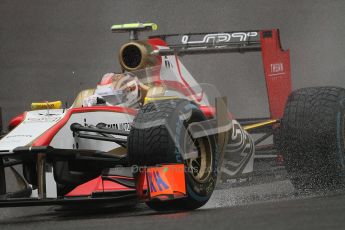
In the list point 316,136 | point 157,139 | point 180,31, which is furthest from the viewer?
point 180,31

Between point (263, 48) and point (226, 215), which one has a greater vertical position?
point (263, 48)

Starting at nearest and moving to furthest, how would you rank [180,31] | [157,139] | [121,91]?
1. [157,139]
2. [121,91]
3. [180,31]

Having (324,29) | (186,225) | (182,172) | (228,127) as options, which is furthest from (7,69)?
(186,225)

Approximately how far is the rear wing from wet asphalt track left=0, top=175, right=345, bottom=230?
1243mm

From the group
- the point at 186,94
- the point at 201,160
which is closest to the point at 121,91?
the point at 186,94

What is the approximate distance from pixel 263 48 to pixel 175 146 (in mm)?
3449

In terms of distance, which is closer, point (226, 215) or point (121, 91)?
point (226, 215)

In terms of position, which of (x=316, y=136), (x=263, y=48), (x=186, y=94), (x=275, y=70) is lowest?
(x=316, y=136)

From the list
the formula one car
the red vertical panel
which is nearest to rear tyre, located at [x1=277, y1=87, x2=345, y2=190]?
the formula one car

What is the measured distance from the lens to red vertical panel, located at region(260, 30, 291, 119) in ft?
37.7

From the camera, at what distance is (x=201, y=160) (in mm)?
9086

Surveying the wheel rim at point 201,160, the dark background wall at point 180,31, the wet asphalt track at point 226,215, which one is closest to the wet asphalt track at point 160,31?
the dark background wall at point 180,31

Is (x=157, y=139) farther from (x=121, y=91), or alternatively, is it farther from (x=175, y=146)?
(x=121, y=91)

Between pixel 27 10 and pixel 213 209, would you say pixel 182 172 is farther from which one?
pixel 27 10
